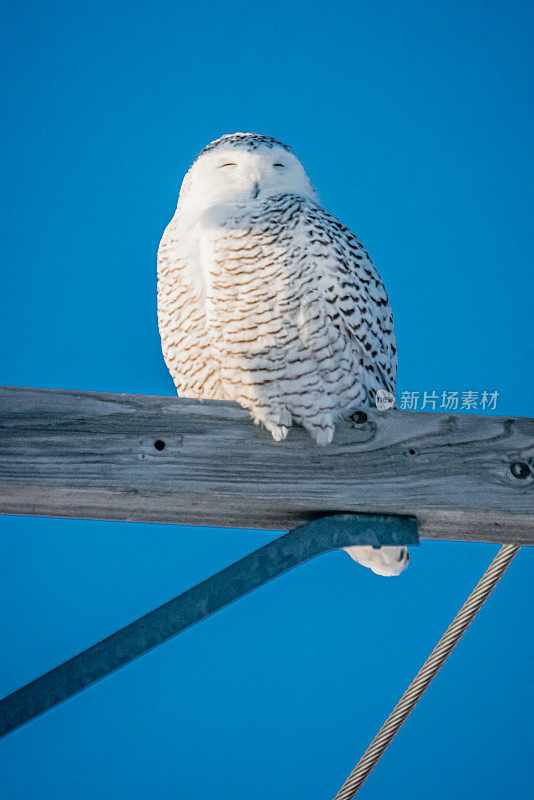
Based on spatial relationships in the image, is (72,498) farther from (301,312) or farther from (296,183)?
(296,183)

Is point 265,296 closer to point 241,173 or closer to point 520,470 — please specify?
point 241,173

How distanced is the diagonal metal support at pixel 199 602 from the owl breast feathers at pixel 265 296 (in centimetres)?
26

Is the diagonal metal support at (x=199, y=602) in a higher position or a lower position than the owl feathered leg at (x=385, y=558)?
lower

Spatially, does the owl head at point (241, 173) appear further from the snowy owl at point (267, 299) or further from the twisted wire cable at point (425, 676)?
the twisted wire cable at point (425, 676)

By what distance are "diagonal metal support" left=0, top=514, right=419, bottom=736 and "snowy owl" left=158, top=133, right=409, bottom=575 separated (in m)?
0.27

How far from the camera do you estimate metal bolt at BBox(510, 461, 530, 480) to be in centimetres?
100

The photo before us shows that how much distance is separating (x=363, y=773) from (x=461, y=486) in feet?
1.71

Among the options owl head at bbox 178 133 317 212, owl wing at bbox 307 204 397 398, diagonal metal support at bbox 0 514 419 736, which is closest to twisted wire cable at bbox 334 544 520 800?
diagonal metal support at bbox 0 514 419 736

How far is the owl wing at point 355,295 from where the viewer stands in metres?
1.36

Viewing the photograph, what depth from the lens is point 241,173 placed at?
1.54m

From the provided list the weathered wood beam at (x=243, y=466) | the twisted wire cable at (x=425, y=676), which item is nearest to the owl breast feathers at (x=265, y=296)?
the weathered wood beam at (x=243, y=466)

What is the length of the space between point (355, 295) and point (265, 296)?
183 millimetres

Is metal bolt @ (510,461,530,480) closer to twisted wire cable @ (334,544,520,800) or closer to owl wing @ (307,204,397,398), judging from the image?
twisted wire cable @ (334,544,520,800)

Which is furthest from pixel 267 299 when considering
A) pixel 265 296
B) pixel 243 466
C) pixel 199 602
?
pixel 199 602
